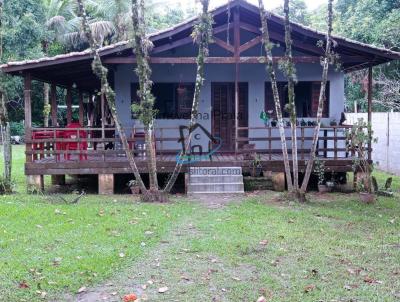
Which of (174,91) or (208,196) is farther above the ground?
(174,91)

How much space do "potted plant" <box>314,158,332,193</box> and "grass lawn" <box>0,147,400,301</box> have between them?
1.75 metres

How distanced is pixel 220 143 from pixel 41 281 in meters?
9.98

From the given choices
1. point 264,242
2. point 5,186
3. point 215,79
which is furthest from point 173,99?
point 264,242

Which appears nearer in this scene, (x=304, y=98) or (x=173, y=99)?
(x=173, y=99)

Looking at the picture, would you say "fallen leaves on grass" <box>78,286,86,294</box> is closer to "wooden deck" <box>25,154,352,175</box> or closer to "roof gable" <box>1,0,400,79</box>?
"wooden deck" <box>25,154,352,175</box>

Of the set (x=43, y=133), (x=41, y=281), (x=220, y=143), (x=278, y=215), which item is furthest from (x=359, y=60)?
(x=41, y=281)

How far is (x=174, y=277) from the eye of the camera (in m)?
5.58

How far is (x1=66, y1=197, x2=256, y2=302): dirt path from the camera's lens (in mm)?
5031

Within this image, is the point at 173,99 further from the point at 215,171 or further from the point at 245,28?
the point at 215,171

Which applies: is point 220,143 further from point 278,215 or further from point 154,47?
point 278,215

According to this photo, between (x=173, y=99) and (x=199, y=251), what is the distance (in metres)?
8.41

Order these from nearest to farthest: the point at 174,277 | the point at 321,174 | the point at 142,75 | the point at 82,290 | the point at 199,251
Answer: the point at 82,290
the point at 174,277
the point at 199,251
the point at 142,75
the point at 321,174

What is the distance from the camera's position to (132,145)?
12500 millimetres

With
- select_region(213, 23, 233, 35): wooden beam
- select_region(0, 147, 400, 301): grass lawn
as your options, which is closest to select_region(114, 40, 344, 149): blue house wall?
select_region(213, 23, 233, 35): wooden beam
